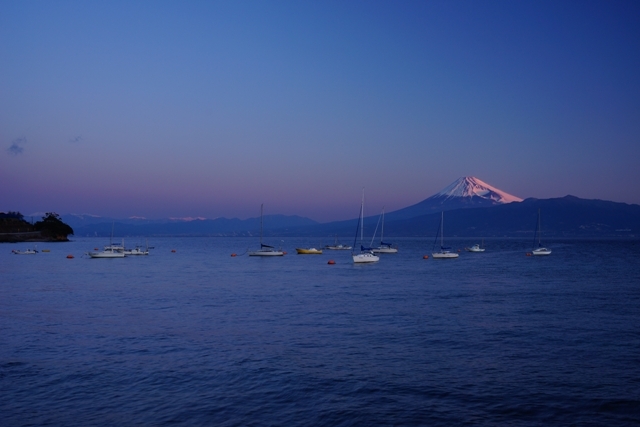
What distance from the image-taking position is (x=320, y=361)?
19.8 metres

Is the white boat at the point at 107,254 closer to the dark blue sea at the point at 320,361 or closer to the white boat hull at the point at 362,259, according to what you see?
the white boat hull at the point at 362,259

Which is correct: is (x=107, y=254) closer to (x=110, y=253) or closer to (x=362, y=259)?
(x=110, y=253)

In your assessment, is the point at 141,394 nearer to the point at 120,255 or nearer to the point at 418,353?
the point at 418,353

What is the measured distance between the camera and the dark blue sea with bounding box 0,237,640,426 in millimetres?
14516

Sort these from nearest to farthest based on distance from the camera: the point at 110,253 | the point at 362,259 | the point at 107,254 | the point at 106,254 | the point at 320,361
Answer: the point at 320,361, the point at 362,259, the point at 106,254, the point at 107,254, the point at 110,253

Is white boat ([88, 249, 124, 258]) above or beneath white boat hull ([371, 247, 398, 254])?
beneath

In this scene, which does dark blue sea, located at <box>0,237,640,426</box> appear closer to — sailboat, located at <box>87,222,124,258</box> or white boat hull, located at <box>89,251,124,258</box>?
white boat hull, located at <box>89,251,124,258</box>

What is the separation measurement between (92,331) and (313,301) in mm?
15952

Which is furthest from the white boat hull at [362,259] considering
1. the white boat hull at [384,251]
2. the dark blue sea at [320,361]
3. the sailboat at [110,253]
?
the sailboat at [110,253]

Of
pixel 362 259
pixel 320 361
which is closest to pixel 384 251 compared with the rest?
pixel 362 259

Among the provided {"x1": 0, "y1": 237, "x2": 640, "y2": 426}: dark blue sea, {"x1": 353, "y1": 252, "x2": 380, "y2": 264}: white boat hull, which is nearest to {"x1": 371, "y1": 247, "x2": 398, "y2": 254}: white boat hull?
{"x1": 353, "y1": 252, "x2": 380, "y2": 264}: white boat hull

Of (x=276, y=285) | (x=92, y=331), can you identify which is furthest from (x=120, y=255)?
(x=92, y=331)

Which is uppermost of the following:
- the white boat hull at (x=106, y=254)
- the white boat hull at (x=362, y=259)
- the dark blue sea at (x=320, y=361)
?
the white boat hull at (x=362, y=259)

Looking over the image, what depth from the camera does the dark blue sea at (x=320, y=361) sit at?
1452 cm
